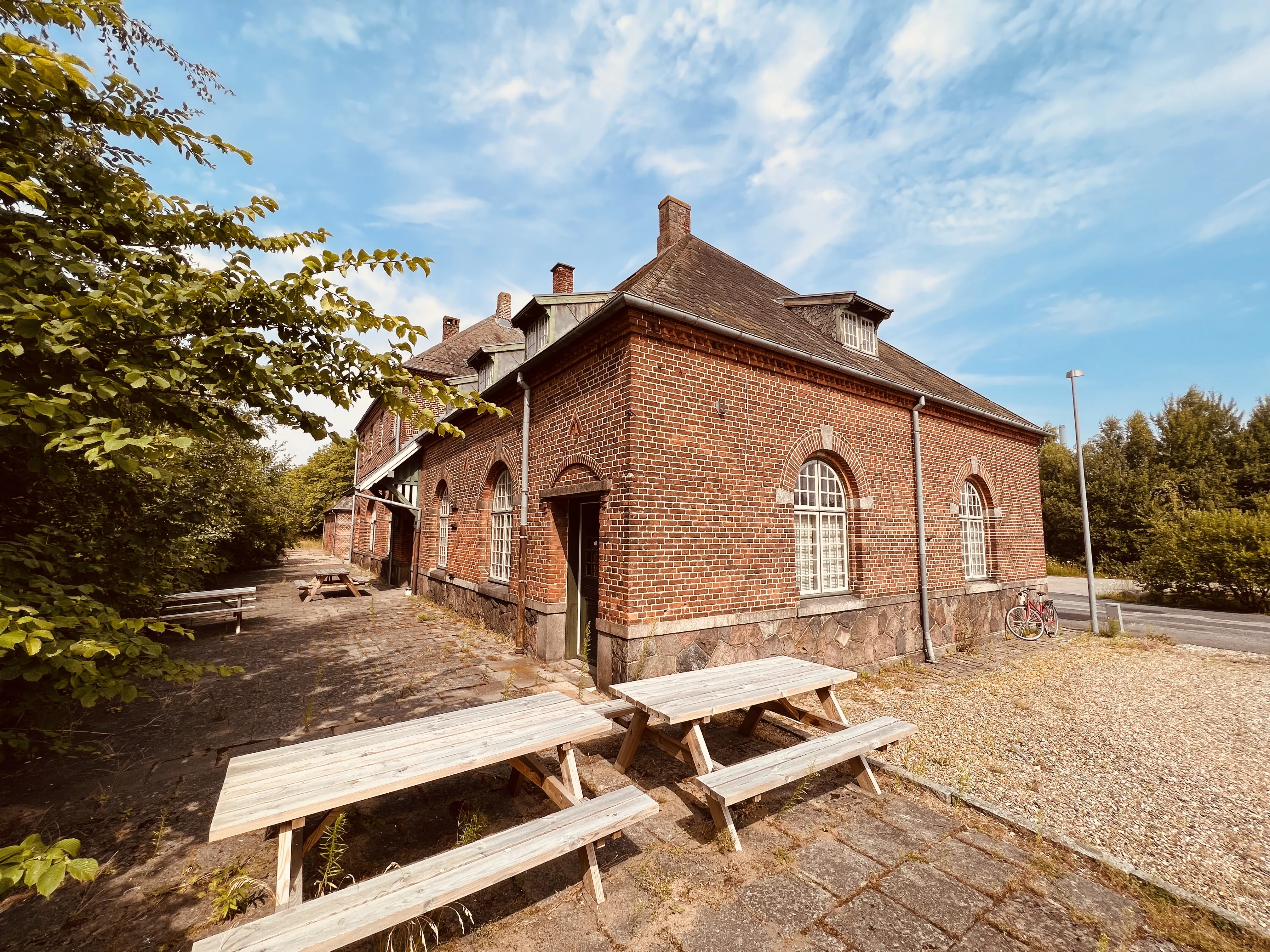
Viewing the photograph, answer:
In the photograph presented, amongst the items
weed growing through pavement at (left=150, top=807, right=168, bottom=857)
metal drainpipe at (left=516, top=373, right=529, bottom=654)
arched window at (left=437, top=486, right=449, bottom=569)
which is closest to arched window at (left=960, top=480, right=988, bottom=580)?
metal drainpipe at (left=516, top=373, right=529, bottom=654)

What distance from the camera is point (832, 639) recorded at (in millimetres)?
7203

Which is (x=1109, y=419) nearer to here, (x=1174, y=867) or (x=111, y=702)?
(x=1174, y=867)

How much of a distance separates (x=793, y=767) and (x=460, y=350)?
21154 millimetres

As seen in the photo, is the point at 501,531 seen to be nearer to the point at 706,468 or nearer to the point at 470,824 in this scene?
the point at 706,468

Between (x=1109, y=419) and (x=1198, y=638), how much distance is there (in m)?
28.9

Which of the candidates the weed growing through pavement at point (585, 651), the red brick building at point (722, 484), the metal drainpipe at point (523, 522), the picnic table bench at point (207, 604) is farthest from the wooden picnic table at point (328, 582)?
the weed growing through pavement at point (585, 651)

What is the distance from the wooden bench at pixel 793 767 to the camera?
3.09 m

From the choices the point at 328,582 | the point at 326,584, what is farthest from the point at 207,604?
the point at 326,584

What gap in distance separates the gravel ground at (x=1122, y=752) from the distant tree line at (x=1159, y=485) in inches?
416

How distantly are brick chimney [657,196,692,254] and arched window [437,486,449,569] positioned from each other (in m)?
7.66

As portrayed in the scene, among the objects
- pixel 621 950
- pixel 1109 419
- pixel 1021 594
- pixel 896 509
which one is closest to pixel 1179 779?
pixel 896 509

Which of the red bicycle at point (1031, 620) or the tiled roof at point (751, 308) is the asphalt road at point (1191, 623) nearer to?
the red bicycle at point (1031, 620)

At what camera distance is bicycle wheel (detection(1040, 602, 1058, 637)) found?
1027 centimetres

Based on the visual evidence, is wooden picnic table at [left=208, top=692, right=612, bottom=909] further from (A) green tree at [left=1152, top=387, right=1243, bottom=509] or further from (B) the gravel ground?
(A) green tree at [left=1152, top=387, right=1243, bottom=509]
